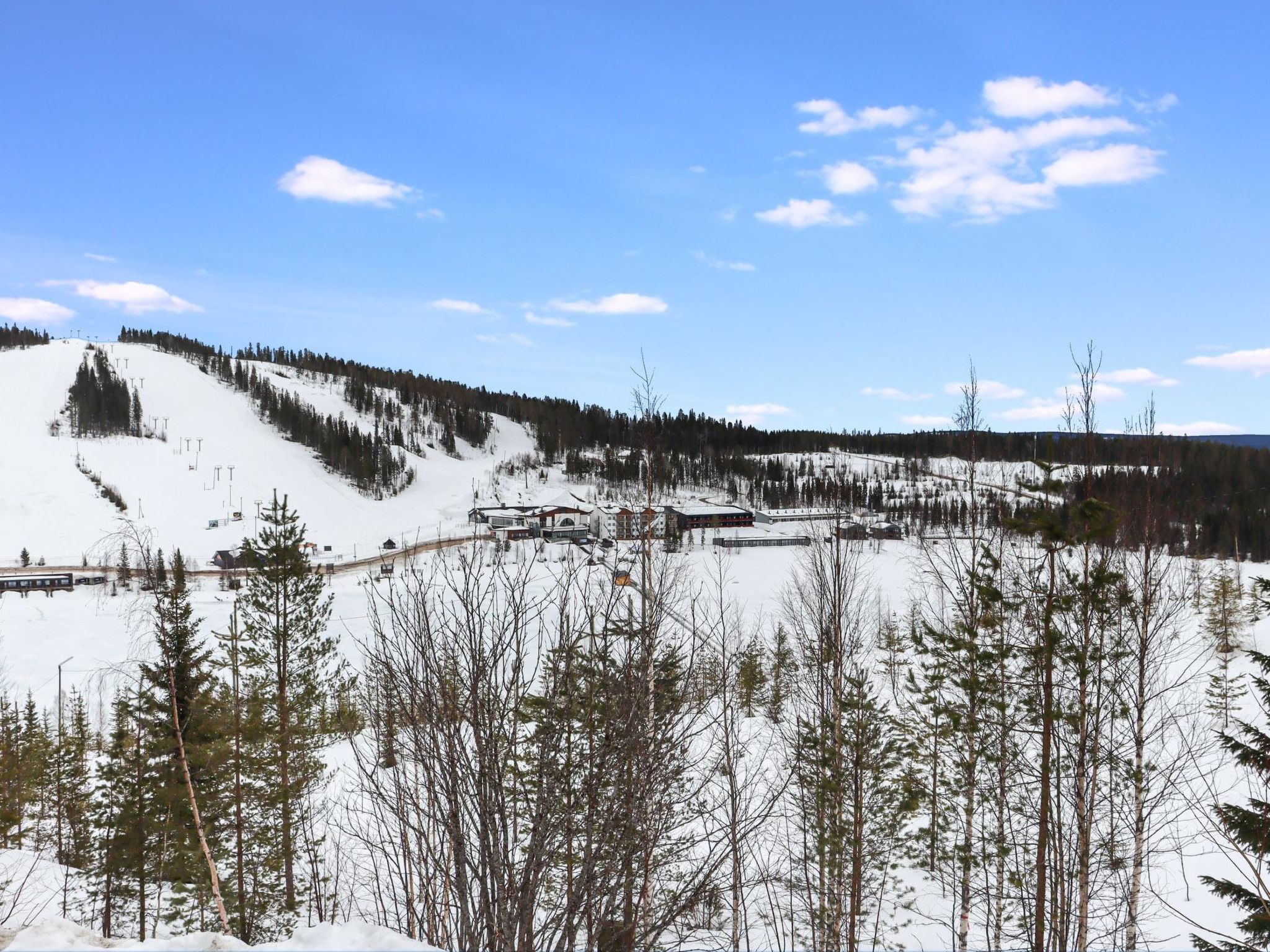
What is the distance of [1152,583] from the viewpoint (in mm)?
14016

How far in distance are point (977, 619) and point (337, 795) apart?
26257mm

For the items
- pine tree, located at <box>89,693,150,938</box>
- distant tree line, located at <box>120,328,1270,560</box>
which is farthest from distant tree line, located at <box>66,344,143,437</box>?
pine tree, located at <box>89,693,150,938</box>

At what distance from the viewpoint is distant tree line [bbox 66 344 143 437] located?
413ft

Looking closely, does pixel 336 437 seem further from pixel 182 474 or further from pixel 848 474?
pixel 848 474

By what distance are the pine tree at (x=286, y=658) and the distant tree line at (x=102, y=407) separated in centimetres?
13146

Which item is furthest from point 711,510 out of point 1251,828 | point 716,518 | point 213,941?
point 213,941

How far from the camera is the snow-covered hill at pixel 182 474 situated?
88.3 meters

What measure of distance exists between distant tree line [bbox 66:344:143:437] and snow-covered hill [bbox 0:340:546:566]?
112 inches

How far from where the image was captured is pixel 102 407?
129625 millimetres

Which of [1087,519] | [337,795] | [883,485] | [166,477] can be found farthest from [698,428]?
[1087,519]

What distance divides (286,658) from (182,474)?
374ft

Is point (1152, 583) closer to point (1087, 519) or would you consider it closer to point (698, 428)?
point (1087, 519)

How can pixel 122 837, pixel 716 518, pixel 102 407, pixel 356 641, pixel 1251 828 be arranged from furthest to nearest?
pixel 102 407 → pixel 716 518 → pixel 122 837 → pixel 356 641 → pixel 1251 828

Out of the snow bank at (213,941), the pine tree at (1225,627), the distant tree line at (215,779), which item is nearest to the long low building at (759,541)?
the pine tree at (1225,627)
